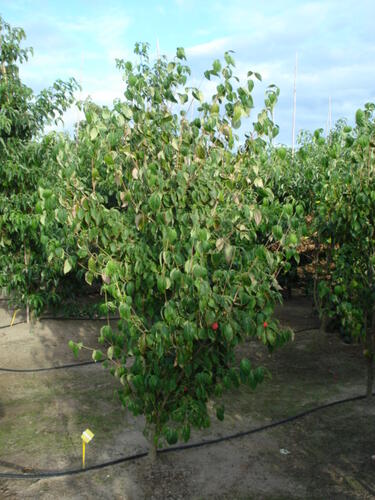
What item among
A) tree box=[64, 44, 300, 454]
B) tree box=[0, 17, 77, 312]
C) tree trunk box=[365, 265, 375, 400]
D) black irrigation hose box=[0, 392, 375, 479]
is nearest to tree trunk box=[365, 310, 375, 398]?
tree trunk box=[365, 265, 375, 400]

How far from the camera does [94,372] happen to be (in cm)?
823

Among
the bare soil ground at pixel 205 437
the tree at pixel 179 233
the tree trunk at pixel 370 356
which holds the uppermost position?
the tree at pixel 179 233

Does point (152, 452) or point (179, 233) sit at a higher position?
point (179, 233)

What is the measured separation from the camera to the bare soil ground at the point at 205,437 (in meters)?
4.87

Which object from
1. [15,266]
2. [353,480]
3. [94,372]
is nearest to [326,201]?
[353,480]

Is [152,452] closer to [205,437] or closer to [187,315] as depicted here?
[205,437]

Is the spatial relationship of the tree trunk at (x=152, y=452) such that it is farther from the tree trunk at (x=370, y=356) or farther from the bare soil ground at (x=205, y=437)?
the tree trunk at (x=370, y=356)

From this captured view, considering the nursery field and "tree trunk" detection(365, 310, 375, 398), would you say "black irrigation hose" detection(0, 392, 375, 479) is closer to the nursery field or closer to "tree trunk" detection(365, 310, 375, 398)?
the nursery field

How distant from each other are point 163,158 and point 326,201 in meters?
3.60

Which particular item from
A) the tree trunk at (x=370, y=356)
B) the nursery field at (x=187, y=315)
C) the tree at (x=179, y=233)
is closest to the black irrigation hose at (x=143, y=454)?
the nursery field at (x=187, y=315)

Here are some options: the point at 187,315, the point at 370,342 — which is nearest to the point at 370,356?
the point at 370,342

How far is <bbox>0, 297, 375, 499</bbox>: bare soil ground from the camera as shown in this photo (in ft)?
16.0

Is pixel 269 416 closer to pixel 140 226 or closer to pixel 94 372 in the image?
pixel 94 372

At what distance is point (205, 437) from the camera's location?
5.92 meters
